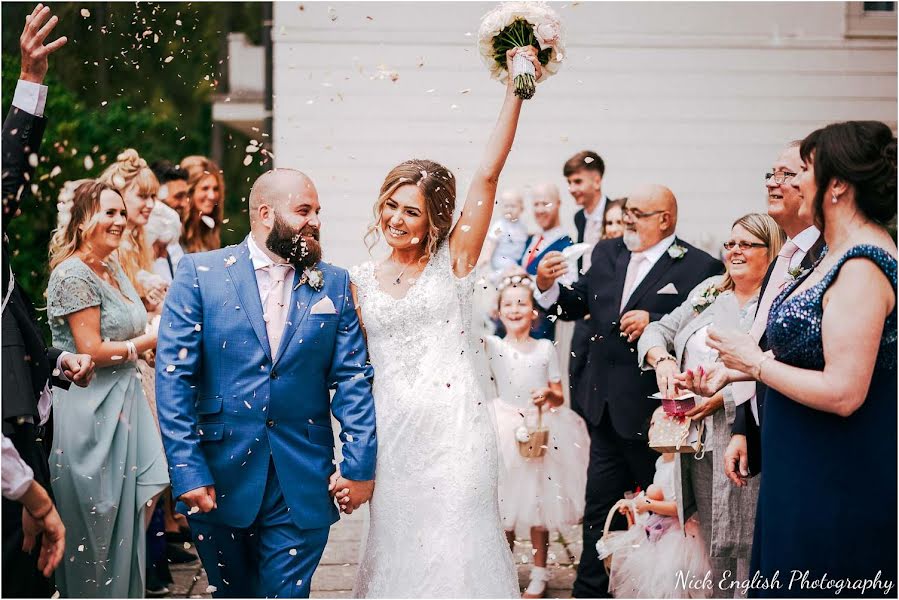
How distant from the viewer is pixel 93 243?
16.3 ft

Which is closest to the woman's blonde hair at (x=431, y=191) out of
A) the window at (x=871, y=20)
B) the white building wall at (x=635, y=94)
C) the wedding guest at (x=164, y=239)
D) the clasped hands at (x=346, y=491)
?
the clasped hands at (x=346, y=491)

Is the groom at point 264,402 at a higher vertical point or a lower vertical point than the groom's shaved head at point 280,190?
lower

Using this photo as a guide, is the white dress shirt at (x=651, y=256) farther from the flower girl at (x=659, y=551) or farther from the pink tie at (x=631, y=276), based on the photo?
the flower girl at (x=659, y=551)

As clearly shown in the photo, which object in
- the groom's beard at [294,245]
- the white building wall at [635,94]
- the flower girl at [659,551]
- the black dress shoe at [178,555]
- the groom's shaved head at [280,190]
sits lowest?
the black dress shoe at [178,555]

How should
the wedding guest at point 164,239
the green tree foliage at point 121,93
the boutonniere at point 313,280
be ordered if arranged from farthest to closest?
the green tree foliage at point 121,93 → the wedding guest at point 164,239 → the boutonniere at point 313,280

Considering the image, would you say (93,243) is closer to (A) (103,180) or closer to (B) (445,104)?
(A) (103,180)

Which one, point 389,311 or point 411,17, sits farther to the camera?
point 411,17

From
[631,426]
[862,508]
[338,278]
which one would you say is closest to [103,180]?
[338,278]

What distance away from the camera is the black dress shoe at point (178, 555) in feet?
20.4

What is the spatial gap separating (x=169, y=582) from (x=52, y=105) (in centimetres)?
765

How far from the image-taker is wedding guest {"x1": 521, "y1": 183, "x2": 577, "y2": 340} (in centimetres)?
746

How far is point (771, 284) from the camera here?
4.25m

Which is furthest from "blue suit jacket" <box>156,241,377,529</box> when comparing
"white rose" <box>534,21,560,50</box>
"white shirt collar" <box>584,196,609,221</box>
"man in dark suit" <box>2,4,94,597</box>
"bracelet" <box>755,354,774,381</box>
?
"white shirt collar" <box>584,196,609,221</box>

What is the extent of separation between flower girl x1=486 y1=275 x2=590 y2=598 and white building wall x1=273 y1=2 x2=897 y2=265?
4200 millimetres
